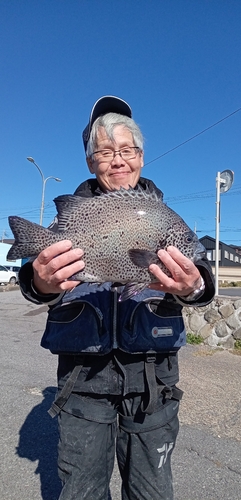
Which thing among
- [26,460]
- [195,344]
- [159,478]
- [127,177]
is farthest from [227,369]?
[127,177]

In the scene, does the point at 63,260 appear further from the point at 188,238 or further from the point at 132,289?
the point at 188,238

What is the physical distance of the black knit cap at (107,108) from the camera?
2.45m

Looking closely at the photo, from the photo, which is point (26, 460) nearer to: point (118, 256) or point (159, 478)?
point (159, 478)

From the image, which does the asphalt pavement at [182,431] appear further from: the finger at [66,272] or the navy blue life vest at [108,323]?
the finger at [66,272]

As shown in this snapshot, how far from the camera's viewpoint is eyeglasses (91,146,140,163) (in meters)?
2.31

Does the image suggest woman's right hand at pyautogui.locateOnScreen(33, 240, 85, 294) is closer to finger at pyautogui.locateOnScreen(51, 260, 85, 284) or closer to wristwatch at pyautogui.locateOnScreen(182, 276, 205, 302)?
finger at pyautogui.locateOnScreen(51, 260, 85, 284)

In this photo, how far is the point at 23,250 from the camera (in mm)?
1975

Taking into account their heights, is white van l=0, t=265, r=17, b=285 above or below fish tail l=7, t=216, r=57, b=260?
above

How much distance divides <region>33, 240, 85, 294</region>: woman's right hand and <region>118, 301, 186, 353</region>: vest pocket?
46 centimetres

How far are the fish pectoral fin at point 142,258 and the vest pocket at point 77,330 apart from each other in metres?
0.41

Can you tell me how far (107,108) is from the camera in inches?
98.1

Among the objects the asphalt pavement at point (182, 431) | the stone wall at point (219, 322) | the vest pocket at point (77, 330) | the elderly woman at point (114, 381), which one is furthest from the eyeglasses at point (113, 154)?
the stone wall at point (219, 322)

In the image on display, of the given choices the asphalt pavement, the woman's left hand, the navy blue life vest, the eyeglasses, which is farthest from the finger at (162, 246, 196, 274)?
the asphalt pavement

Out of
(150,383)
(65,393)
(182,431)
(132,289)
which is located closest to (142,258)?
(132,289)
